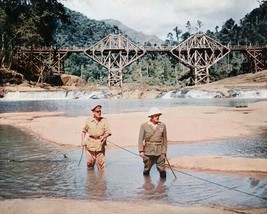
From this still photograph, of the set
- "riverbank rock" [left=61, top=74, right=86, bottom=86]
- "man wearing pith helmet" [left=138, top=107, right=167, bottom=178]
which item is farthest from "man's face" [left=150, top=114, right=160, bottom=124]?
"riverbank rock" [left=61, top=74, right=86, bottom=86]

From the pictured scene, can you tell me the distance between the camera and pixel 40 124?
20.2m

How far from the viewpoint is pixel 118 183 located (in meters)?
8.05

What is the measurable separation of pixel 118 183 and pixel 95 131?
1316mm

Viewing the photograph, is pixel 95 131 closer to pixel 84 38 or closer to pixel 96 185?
pixel 96 185

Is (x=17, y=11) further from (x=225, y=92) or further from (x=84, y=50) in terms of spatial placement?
(x=225, y=92)

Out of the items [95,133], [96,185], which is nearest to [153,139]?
[96,185]

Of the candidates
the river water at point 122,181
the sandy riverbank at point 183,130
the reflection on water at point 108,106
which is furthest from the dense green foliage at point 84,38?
the river water at point 122,181

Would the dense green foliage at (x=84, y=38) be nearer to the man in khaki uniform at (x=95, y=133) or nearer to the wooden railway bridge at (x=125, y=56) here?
the wooden railway bridge at (x=125, y=56)

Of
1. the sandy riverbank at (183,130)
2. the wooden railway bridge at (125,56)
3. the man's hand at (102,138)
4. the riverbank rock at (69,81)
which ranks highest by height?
the wooden railway bridge at (125,56)

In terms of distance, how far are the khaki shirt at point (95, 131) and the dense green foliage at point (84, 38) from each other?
50.5 meters

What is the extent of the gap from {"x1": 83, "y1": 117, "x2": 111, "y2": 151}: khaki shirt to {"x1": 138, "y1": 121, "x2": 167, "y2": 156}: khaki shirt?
4.31 ft

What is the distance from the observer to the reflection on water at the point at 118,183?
272 inches

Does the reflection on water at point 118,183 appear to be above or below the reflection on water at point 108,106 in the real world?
below

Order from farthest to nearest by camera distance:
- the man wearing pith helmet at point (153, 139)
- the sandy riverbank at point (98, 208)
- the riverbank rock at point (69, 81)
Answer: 1. the riverbank rock at point (69, 81)
2. the man wearing pith helmet at point (153, 139)
3. the sandy riverbank at point (98, 208)
